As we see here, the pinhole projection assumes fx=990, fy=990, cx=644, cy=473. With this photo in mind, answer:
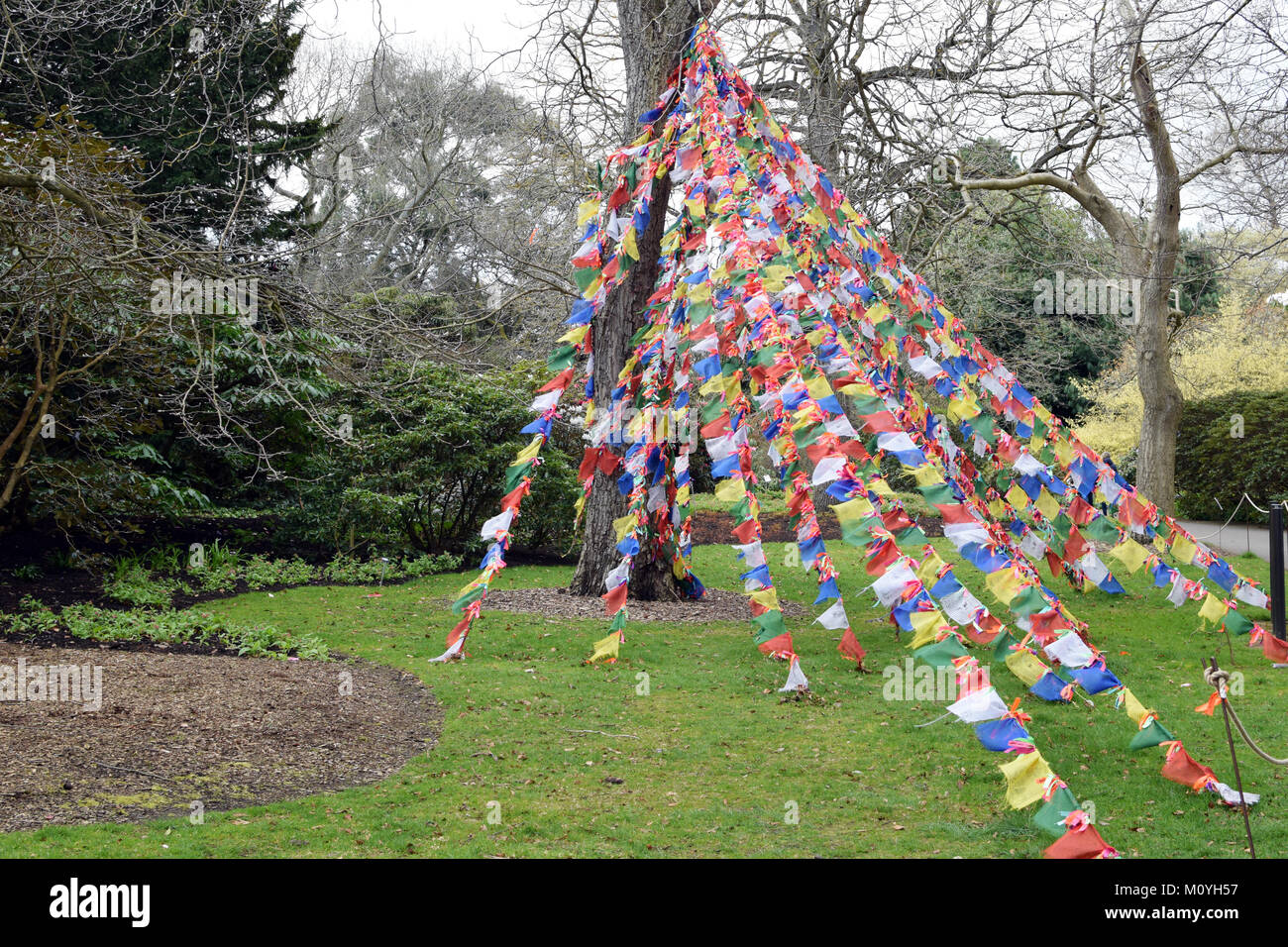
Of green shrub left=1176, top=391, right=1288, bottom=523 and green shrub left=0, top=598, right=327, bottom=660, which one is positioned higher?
green shrub left=1176, top=391, right=1288, bottom=523

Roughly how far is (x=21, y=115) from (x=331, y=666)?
322 inches

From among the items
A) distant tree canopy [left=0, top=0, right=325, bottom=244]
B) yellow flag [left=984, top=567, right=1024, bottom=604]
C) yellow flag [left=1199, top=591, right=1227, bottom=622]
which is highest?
distant tree canopy [left=0, top=0, right=325, bottom=244]

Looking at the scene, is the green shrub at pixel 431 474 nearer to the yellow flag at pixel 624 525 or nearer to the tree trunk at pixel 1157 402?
the yellow flag at pixel 624 525

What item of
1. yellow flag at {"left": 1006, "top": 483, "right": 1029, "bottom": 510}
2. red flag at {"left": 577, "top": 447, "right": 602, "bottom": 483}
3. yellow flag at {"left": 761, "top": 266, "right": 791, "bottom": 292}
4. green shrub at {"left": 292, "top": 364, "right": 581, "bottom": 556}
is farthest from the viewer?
green shrub at {"left": 292, "top": 364, "right": 581, "bottom": 556}

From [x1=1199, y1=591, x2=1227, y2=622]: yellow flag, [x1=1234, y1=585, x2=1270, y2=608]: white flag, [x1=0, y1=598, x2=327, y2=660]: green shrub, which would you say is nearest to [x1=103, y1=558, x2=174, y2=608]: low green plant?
[x1=0, y1=598, x2=327, y2=660]: green shrub

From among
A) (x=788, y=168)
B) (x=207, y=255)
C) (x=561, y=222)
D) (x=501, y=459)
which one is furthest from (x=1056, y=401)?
(x=207, y=255)

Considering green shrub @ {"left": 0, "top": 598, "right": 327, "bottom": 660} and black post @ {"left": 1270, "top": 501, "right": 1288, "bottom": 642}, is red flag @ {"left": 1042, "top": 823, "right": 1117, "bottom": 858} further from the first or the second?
green shrub @ {"left": 0, "top": 598, "right": 327, "bottom": 660}

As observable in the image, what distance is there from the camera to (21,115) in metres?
10.9

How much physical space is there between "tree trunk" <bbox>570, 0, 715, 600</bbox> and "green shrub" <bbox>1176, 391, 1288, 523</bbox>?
9253mm

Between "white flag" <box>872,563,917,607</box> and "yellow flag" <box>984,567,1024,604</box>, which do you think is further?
"yellow flag" <box>984,567,1024,604</box>

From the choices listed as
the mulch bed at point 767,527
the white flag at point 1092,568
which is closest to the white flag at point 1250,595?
the white flag at point 1092,568

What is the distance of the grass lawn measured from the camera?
12.6 ft

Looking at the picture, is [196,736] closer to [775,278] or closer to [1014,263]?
[775,278]

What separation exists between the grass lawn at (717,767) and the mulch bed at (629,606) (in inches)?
25.6
